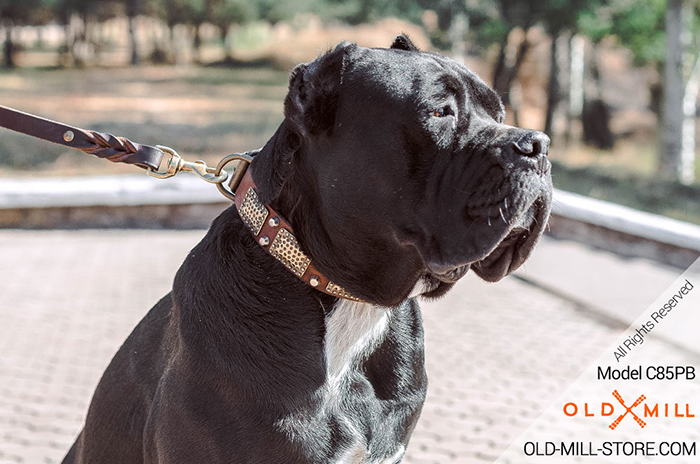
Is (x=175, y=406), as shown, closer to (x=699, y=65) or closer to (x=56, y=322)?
(x=56, y=322)

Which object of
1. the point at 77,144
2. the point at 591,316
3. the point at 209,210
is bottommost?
the point at 209,210

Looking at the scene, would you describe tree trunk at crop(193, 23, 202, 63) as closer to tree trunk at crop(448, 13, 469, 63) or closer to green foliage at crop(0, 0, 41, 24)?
green foliage at crop(0, 0, 41, 24)

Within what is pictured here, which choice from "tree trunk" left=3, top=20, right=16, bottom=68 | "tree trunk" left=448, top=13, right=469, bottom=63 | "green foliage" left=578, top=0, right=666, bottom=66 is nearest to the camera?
"green foliage" left=578, top=0, right=666, bottom=66

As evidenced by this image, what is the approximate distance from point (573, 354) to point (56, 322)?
3.85 m

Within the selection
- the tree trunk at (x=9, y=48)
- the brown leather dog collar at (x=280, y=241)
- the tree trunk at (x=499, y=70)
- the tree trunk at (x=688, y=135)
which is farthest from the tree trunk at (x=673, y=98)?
the tree trunk at (x=9, y=48)

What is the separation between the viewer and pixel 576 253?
27.0 feet

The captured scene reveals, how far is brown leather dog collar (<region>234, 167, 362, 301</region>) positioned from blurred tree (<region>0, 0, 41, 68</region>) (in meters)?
15.0

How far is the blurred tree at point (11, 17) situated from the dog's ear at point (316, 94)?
49.4ft

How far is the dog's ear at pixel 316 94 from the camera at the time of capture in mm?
2219

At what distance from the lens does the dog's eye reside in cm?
220

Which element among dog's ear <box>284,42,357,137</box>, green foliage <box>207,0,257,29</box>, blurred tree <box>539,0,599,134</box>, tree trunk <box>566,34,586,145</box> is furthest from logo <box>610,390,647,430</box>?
green foliage <box>207,0,257,29</box>

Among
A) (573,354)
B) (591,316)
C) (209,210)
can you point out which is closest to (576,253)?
(591,316)

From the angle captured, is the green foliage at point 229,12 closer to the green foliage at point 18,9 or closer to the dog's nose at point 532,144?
the green foliage at point 18,9

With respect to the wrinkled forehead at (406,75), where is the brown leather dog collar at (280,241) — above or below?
below
